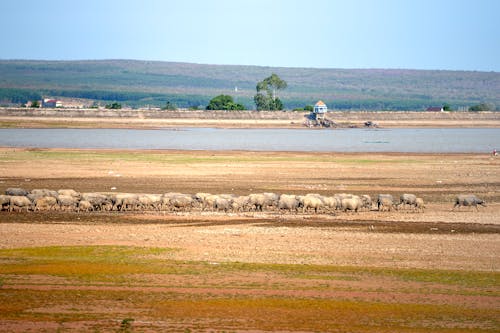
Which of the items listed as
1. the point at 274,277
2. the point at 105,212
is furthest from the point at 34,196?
the point at 274,277

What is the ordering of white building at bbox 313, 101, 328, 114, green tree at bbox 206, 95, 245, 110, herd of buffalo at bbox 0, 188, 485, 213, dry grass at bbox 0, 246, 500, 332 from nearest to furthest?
dry grass at bbox 0, 246, 500, 332
herd of buffalo at bbox 0, 188, 485, 213
white building at bbox 313, 101, 328, 114
green tree at bbox 206, 95, 245, 110

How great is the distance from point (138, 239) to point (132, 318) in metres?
7.21

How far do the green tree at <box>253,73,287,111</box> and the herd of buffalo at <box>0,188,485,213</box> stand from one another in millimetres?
110487

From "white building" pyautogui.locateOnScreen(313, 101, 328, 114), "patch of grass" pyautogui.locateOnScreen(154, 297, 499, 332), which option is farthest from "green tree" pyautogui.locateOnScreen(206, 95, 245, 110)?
"patch of grass" pyautogui.locateOnScreen(154, 297, 499, 332)

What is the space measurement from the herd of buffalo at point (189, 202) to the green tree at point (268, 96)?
11049 centimetres

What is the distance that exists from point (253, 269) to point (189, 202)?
937 centimetres

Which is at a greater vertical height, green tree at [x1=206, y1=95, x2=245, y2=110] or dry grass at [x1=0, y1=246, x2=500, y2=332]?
dry grass at [x1=0, y1=246, x2=500, y2=332]

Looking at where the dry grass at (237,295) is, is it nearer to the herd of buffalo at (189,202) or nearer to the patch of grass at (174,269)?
the patch of grass at (174,269)

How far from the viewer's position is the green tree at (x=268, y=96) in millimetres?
139125

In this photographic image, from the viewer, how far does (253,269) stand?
18.5 meters

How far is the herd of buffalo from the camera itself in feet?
88.6

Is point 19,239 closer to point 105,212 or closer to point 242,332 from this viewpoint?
point 105,212

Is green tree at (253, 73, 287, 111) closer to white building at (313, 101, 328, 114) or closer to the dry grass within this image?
white building at (313, 101, 328, 114)

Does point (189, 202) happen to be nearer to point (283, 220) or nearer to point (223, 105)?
point (283, 220)
